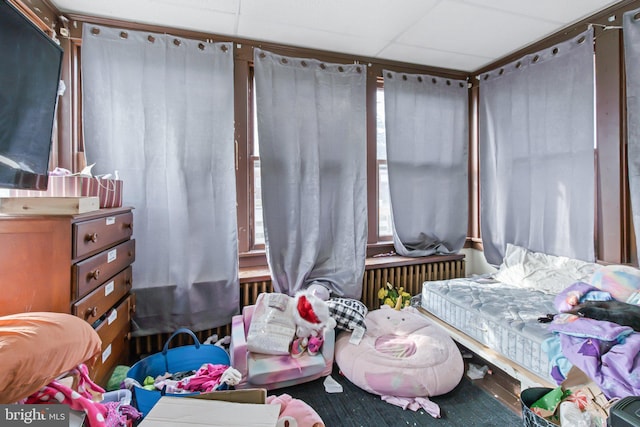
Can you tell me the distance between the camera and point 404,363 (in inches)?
74.2

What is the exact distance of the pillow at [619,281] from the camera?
5.97ft

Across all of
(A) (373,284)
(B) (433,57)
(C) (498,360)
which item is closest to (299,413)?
(C) (498,360)

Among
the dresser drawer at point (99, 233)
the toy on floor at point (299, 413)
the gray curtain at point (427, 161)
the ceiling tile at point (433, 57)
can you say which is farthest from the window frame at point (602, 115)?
the toy on floor at point (299, 413)

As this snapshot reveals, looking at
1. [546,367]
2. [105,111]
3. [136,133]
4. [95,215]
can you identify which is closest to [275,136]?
[136,133]

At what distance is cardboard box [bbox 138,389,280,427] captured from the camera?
0.97 metres

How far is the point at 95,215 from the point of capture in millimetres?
1511

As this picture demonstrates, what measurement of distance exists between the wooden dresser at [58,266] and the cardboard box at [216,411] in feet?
2.11

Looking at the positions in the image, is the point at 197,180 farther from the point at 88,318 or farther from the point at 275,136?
the point at 88,318

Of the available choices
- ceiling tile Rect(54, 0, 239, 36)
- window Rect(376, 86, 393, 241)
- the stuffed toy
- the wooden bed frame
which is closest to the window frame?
ceiling tile Rect(54, 0, 239, 36)

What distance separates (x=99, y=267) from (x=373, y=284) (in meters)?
2.14

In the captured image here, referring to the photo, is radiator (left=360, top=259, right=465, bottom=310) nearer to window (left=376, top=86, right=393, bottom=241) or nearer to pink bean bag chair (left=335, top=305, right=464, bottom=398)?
window (left=376, top=86, right=393, bottom=241)

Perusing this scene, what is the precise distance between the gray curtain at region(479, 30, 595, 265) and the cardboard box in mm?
2568

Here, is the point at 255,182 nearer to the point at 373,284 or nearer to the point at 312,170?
the point at 312,170

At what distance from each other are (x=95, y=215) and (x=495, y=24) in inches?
115
